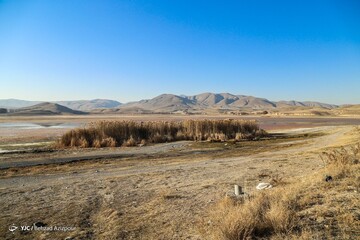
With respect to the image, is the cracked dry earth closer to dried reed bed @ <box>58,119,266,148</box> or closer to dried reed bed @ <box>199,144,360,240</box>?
dried reed bed @ <box>199,144,360,240</box>

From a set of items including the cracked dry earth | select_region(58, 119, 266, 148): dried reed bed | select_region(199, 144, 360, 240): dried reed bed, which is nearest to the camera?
select_region(199, 144, 360, 240): dried reed bed

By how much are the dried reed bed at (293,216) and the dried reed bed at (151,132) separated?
69.6 ft

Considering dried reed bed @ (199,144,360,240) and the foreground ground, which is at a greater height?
dried reed bed @ (199,144,360,240)

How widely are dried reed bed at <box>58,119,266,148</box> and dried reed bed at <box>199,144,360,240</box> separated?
21.2 metres

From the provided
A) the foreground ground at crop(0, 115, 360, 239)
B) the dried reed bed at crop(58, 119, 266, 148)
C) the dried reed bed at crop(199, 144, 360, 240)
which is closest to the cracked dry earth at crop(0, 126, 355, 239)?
the foreground ground at crop(0, 115, 360, 239)

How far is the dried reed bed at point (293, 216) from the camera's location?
545 cm

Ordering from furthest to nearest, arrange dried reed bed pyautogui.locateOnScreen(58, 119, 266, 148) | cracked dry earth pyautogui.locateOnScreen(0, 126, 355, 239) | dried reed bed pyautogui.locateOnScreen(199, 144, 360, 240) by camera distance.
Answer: dried reed bed pyautogui.locateOnScreen(58, 119, 266, 148), cracked dry earth pyautogui.locateOnScreen(0, 126, 355, 239), dried reed bed pyautogui.locateOnScreen(199, 144, 360, 240)

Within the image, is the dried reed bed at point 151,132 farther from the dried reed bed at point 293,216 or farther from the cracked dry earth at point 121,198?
the dried reed bed at point 293,216

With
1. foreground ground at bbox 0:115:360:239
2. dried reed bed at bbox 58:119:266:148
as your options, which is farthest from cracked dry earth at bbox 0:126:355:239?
dried reed bed at bbox 58:119:266:148

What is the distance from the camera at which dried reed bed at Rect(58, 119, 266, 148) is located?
27688 mm

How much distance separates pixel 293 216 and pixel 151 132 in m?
26.0

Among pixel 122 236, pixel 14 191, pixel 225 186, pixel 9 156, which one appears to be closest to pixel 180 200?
pixel 225 186

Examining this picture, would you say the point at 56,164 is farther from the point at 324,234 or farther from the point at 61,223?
the point at 324,234

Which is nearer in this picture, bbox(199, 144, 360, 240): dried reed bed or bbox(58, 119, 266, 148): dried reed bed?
bbox(199, 144, 360, 240): dried reed bed
